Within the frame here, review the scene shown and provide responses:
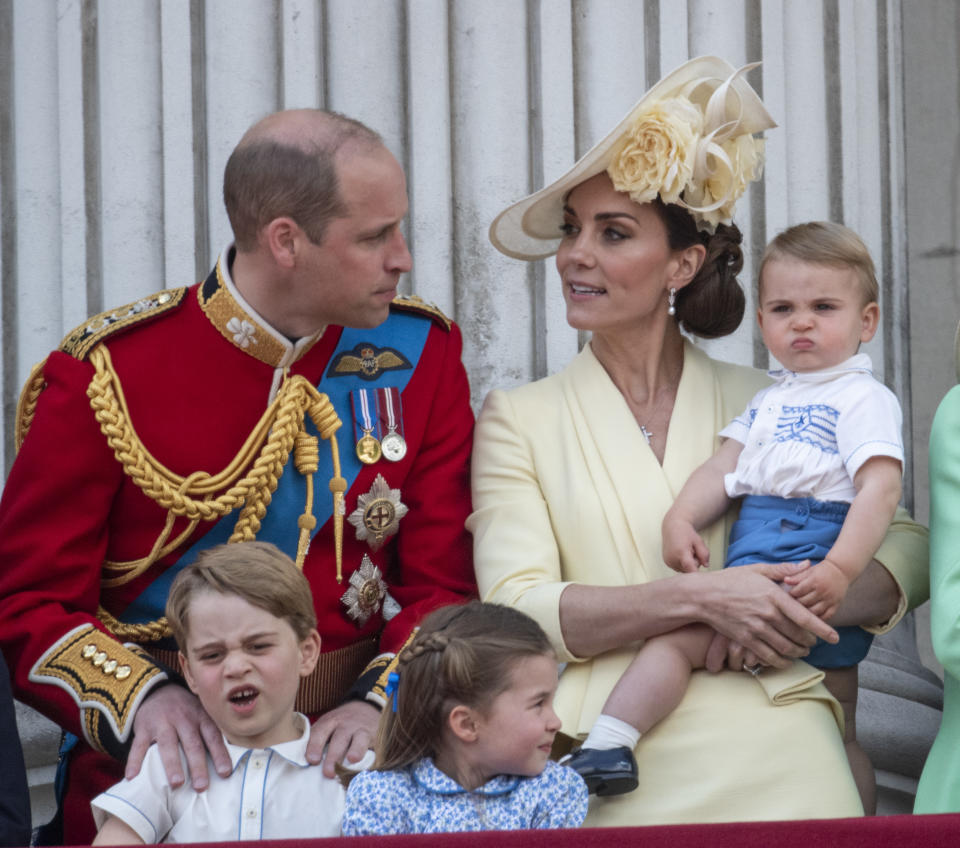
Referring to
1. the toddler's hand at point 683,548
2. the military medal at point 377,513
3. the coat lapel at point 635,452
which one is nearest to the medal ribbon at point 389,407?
the military medal at point 377,513

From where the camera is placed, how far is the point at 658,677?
123 inches

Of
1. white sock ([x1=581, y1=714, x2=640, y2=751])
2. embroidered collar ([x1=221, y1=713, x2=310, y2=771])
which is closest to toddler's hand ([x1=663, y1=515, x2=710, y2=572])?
white sock ([x1=581, y1=714, x2=640, y2=751])

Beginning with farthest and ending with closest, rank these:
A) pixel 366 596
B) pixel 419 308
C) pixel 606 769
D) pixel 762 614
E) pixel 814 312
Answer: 1. pixel 419 308
2. pixel 366 596
3. pixel 814 312
4. pixel 762 614
5. pixel 606 769

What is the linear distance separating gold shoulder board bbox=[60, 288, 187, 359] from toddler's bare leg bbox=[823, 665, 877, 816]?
4.90 feet

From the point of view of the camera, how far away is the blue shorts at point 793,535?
10.4ft

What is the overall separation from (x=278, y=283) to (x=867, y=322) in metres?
1.16

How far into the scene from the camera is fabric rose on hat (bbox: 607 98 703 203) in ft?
11.2

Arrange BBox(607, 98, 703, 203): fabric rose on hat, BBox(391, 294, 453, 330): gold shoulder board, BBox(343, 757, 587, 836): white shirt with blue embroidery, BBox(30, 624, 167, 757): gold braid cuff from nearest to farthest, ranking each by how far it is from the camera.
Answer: BBox(343, 757, 587, 836): white shirt with blue embroidery < BBox(30, 624, 167, 757): gold braid cuff < BBox(607, 98, 703, 203): fabric rose on hat < BBox(391, 294, 453, 330): gold shoulder board

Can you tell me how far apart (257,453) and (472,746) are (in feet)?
2.95

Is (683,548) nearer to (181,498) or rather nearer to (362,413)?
(362,413)

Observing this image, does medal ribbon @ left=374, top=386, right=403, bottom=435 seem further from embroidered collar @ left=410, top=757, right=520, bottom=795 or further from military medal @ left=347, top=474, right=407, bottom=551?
embroidered collar @ left=410, top=757, right=520, bottom=795

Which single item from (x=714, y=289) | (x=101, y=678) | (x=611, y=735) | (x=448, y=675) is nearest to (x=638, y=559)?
(x=611, y=735)

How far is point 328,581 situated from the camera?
3.39m

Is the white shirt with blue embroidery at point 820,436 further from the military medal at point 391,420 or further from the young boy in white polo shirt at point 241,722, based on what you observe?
the young boy in white polo shirt at point 241,722
